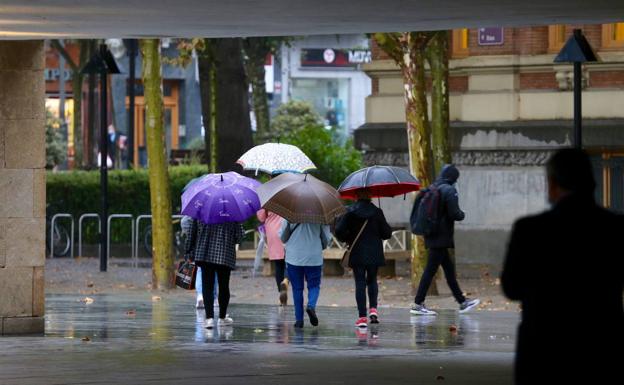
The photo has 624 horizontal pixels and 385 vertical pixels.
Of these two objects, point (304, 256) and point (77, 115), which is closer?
point (304, 256)

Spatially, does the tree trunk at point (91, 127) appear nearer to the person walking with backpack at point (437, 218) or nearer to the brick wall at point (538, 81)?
the brick wall at point (538, 81)

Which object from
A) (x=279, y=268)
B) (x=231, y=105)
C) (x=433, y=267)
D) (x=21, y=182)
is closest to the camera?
(x=21, y=182)

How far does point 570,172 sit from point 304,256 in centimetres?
962

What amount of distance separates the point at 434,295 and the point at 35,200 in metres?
8.11

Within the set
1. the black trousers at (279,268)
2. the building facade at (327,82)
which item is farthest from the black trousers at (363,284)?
the building facade at (327,82)

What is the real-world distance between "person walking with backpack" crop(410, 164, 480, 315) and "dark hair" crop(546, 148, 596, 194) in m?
11.4

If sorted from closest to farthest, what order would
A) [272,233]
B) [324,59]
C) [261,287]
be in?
[272,233] < [261,287] < [324,59]

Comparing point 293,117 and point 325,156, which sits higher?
point 293,117

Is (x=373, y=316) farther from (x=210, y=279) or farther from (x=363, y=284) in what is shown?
(x=210, y=279)

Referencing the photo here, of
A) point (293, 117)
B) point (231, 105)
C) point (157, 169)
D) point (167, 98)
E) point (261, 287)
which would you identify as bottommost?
point (261, 287)

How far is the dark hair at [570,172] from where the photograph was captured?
280 inches

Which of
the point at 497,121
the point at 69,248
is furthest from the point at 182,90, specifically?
the point at 497,121

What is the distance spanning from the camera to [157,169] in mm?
23828

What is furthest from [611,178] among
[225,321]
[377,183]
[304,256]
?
[304,256]
